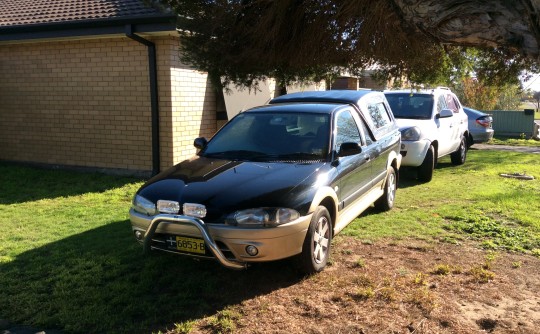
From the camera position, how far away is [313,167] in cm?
489

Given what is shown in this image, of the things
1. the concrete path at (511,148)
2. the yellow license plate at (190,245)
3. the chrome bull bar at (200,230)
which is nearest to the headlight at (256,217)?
the chrome bull bar at (200,230)

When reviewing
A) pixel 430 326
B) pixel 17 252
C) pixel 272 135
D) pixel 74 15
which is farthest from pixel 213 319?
pixel 74 15

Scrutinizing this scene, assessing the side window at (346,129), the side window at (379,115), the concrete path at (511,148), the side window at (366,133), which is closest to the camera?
the side window at (346,129)

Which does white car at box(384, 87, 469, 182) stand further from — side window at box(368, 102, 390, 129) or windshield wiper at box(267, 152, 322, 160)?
windshield wiper at box(267, 152, 322, 160)

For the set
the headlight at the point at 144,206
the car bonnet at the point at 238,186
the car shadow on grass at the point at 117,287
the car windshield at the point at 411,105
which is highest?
the car windshield at the point at 411,105

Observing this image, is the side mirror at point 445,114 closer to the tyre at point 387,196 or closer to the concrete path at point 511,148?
the tyre at point 387,196

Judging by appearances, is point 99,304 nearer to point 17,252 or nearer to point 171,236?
point 171,236

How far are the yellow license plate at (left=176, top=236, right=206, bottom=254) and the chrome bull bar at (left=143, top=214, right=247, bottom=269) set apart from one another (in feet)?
0.40

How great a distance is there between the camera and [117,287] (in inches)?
176

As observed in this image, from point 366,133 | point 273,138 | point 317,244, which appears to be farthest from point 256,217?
point 366,133

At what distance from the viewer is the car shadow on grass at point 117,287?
3.95 m

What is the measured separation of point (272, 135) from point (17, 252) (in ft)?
10.3

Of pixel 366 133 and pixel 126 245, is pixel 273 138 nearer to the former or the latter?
pixel 366 133

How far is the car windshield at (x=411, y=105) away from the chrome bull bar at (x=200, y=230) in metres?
7.14
